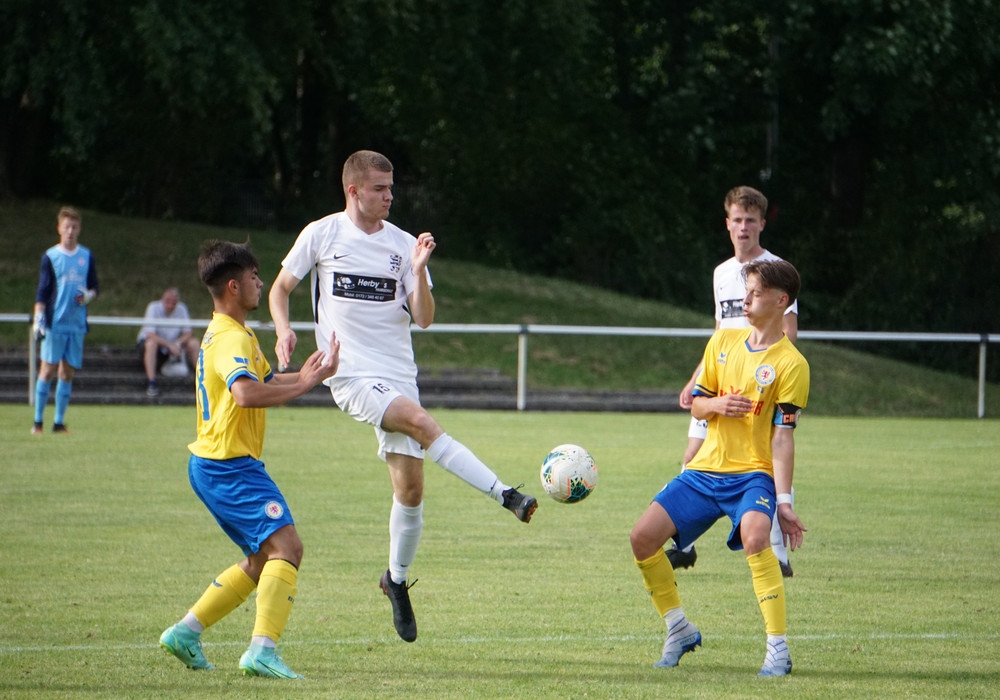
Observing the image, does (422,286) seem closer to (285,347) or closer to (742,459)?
(285,347)

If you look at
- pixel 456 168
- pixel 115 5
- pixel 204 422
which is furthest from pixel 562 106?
pixel 204 422

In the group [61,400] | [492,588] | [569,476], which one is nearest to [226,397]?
[569,476]

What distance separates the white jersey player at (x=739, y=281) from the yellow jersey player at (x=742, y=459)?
1.38 meters

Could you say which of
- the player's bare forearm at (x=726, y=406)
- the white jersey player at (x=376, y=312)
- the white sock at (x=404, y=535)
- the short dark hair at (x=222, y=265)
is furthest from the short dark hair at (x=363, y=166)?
the player's bare forearm at (x=726, y=406)

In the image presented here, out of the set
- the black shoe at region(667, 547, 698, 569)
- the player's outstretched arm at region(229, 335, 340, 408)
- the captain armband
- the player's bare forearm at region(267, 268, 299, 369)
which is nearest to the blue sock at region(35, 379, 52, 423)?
the player's bare forearm at region(267, 268, 299, 369)

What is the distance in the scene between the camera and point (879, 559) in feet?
26.1

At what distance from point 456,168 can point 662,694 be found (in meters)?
27.3

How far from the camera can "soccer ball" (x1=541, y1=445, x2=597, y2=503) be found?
Result: 231 inches

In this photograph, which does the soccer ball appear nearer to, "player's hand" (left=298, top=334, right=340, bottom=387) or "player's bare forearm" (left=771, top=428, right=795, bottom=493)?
"player's bare forearm" (left=771, top=428, right=795, bottom=493)

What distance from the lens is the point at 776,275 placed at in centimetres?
557

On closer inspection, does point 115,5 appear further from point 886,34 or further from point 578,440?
point 886,34

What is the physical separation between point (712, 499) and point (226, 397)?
2123 millimetres

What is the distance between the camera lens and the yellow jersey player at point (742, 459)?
5.42 meters

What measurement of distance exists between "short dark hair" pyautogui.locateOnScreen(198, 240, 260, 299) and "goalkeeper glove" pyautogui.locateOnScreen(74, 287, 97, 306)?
9177mm
